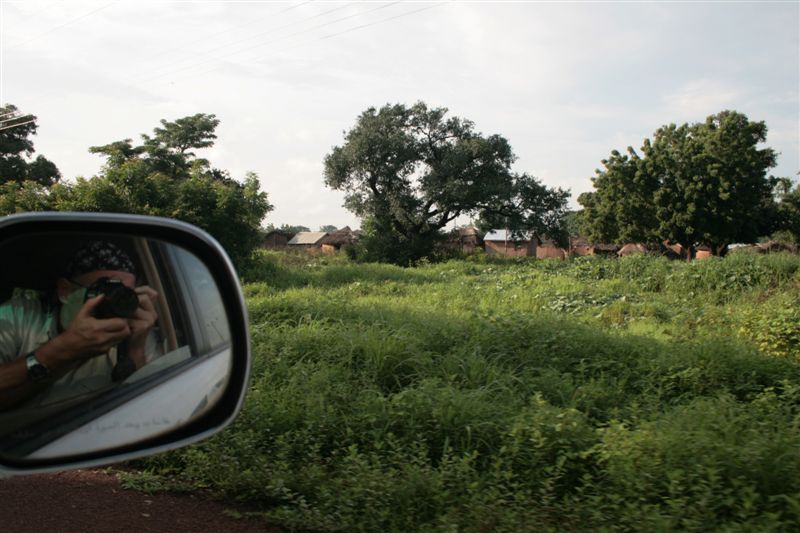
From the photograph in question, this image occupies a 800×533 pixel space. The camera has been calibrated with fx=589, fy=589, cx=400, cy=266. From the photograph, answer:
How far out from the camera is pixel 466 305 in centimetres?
1166

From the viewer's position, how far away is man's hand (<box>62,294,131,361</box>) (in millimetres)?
1199

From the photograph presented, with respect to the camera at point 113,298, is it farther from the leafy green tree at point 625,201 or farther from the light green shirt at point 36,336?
the leafy green tree at point 625,201

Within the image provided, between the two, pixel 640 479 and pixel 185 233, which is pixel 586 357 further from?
pixel 185 233

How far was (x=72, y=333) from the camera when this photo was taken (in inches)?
47.2

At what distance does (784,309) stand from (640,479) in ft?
21.0

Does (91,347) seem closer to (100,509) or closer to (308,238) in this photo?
(100,509)

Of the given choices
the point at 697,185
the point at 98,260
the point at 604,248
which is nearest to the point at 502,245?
the point at 604,248

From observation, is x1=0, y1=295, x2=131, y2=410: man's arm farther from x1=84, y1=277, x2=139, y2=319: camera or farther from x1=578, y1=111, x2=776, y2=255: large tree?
x1=578, y1=111, x2=776, y2=255: large tree

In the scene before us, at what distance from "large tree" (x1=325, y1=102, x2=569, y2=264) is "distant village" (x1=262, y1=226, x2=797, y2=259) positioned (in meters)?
1.46

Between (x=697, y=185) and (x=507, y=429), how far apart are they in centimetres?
3166

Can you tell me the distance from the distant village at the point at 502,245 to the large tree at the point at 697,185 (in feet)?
4.68

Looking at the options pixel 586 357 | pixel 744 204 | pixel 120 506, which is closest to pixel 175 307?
pixel 120 506

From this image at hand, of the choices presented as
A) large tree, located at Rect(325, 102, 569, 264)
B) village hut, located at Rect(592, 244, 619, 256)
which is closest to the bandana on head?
large tree, located at Rect(325, 102, 569, 264)

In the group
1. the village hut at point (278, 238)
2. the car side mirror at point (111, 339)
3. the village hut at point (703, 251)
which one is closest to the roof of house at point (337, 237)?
the village hut at point (278, 238)
